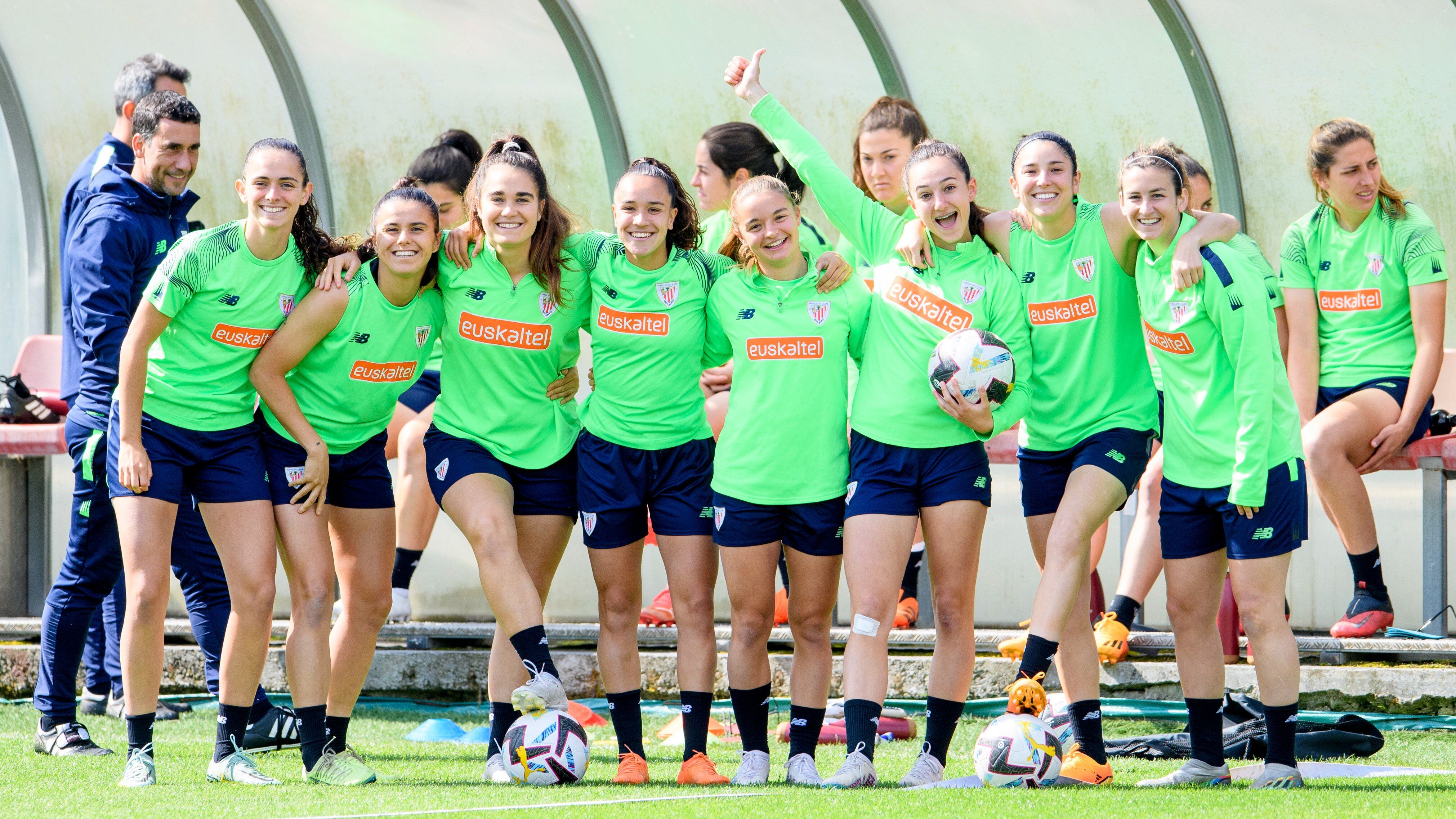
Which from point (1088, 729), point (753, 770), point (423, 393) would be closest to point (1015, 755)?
point (1088, 729)

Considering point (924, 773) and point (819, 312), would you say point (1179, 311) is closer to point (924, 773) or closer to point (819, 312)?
point (819, 312)

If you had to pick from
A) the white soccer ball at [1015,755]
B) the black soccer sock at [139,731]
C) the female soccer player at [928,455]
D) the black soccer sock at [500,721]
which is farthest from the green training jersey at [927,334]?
the black soccer sock at [139,731]

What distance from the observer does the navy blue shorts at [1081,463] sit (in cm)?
459

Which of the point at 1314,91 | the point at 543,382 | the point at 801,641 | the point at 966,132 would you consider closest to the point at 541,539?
the point at 543,382

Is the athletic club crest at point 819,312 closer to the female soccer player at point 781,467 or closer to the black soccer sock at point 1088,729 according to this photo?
the female soccer player at point 781,467

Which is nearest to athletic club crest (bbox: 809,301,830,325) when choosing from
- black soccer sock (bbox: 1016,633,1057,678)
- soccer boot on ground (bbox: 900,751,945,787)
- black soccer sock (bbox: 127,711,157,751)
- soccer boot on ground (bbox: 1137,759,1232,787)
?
black soccer sock (bbox: 1016,633,1057,678)

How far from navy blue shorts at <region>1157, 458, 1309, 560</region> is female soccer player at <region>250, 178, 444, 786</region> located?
2450mm

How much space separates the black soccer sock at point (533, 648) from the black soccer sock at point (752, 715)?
0.59m

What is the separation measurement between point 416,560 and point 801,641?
2.48 m

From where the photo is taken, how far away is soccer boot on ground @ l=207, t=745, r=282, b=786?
4609 millimetres

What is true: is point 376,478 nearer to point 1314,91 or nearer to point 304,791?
point 304,791

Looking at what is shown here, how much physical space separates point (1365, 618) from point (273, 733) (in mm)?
4232

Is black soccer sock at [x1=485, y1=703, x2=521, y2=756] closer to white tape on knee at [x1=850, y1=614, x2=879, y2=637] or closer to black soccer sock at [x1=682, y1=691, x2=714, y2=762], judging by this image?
black soccer sock at [x1=682, y1=691, x2=714, y2=762]

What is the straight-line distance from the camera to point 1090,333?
15.4 feet
